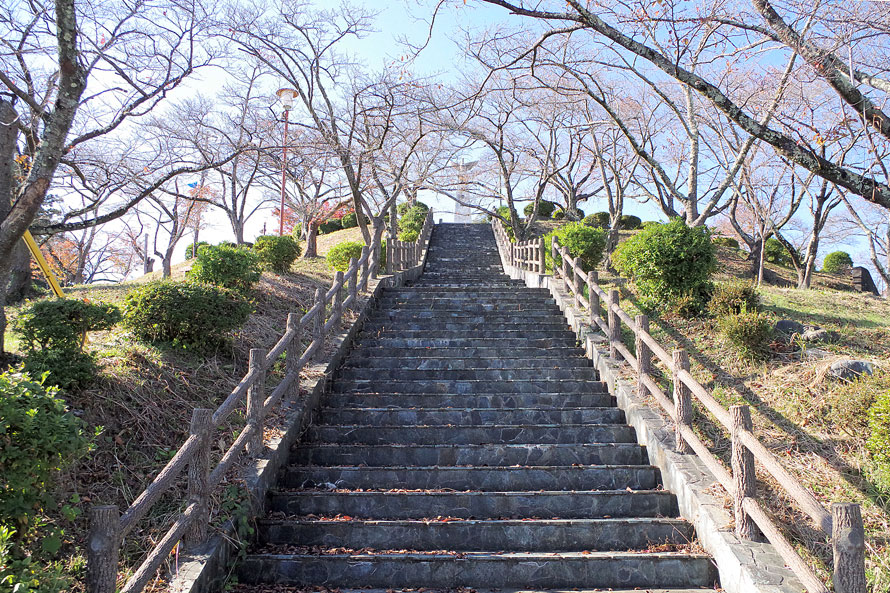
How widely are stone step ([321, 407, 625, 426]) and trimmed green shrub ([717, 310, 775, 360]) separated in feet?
6.32

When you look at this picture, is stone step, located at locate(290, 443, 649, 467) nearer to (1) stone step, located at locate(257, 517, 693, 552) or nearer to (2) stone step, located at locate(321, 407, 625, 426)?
(2) stone step, located at locate(321, 407, 625, 426)

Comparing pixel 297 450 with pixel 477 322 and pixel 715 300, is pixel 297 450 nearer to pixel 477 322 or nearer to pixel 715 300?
pixel 477 322

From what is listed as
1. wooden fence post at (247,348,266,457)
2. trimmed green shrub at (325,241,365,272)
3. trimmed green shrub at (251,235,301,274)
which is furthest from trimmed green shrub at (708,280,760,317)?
trimmed green shrub at (325,241,365,272)

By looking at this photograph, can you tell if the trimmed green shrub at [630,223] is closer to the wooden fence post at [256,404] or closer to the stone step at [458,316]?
the stone step at [458,316]

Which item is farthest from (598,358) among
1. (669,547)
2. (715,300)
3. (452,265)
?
(452,265)

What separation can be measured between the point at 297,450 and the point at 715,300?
246 inches

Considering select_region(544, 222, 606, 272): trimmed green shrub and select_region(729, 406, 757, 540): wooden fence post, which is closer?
select_region(729, 406, 757, 540): wooden fence post

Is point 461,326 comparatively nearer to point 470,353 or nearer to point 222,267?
point 470,353

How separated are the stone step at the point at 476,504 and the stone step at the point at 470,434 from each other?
110 centimetres

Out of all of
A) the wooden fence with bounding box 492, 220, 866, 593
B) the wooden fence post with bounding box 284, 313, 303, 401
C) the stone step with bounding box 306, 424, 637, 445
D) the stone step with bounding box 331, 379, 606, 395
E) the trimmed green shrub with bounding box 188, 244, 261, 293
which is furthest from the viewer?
the trimmed green shrub with bounding box 188, 244, 261, 293

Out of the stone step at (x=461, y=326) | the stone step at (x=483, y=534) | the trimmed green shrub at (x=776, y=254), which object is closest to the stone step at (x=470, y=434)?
the stone step at (x=483, y=534)

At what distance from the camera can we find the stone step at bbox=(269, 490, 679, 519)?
4.89 m

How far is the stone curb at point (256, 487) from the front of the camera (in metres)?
3.75

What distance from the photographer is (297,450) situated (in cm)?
575
